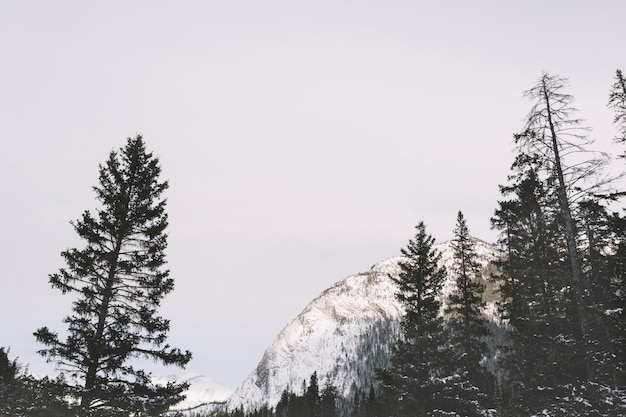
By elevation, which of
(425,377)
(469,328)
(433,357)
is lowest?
(425,377)

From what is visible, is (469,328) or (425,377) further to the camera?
(469,328)

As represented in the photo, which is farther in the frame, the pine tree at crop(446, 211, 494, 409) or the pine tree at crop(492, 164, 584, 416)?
the pine tree at crop(446, 211, 494, 409)

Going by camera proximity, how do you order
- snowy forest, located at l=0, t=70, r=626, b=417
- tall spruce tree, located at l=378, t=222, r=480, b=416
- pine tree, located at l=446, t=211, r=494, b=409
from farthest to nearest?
pine tree, located at l=446, t=211, r=494, b=409 < tall spruce tree, located at l=378, t=222, r=480, b=416 < snowy forest, located at l=0, t=70, r=626, b=417

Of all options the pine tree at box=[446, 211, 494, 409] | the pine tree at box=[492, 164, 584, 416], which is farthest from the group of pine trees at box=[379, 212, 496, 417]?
the pine tree at box=[492, 164, 584, 416]

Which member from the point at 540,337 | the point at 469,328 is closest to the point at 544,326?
the point at 540,337

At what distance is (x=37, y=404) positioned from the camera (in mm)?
15914

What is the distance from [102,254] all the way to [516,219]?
21.9 m

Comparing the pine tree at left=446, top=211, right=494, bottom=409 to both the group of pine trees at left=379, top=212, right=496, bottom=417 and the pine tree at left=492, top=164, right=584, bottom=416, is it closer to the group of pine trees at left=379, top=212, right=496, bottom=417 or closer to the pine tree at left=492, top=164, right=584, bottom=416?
the group of pine trees at left=379, top=212, right=496, bottom=417

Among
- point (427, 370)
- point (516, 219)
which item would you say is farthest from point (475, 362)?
point (516, 219)

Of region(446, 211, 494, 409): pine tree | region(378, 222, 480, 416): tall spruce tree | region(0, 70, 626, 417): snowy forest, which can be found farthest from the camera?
region(446, 211, 494, 409): pine tree

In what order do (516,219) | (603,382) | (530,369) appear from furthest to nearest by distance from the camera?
1. (516,219)
2. (530,369)
3. (603,382)

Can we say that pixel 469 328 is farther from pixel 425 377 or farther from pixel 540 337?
pixel 540 337

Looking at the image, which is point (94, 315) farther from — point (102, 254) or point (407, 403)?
point (407, 403)

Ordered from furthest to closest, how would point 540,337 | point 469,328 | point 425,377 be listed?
point 469,328, point 425,377, point 540,337
